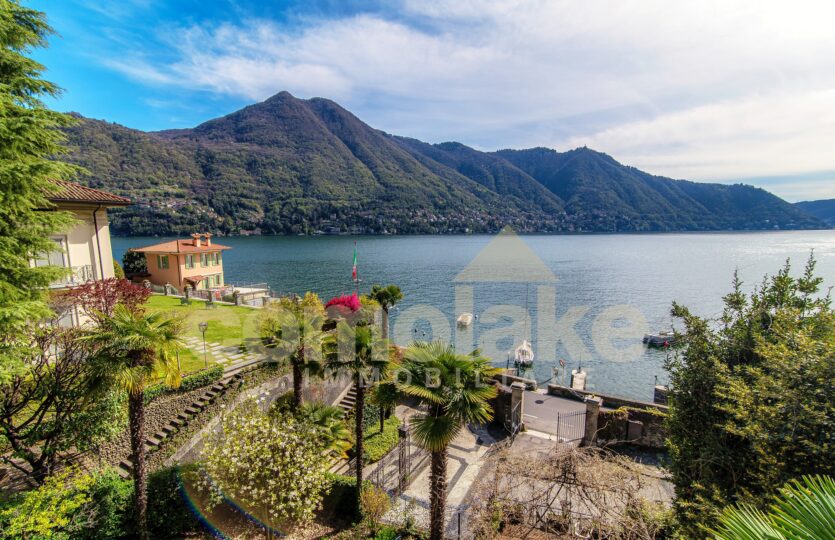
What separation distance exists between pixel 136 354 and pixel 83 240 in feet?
Answer: 41.1

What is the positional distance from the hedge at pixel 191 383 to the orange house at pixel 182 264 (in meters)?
21.6

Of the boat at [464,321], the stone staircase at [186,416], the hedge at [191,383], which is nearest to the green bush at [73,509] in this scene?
the stone staircase at [186,416]

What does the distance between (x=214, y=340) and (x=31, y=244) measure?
12.6 metres

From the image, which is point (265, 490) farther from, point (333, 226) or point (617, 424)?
point (333, 226)

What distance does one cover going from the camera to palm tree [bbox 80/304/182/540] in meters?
9.05

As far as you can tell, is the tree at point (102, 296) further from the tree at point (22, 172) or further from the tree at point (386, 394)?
the tree at point (386, 394)

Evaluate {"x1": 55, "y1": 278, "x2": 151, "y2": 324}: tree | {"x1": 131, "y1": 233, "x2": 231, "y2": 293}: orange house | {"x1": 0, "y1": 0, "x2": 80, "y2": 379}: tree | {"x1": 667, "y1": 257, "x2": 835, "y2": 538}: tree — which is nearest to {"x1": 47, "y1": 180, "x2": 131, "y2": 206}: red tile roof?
{"x1": 55, "y1": 278, "x2": 151, "y2": 324}: tree

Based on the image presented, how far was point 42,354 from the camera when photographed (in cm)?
1074

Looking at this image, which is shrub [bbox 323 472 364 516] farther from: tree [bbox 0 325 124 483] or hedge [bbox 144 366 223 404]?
tree [bbox 0 325 124 483]

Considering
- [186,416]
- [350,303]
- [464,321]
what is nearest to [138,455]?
[186,416]

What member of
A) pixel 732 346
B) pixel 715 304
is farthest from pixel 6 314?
pixel 715 304

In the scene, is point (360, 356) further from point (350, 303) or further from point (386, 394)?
point (350, 303)

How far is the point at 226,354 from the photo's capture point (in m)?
19.1

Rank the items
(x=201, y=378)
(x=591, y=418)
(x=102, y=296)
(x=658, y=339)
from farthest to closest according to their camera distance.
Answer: (x=658, y=339) < (x=591, y=418) < (x=201, y=378) < (x=102, y=296)
